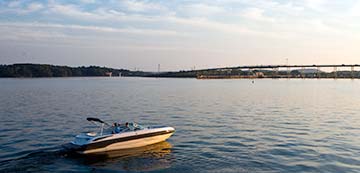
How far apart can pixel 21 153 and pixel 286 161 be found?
16.8 m

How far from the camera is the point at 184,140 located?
94.1 ft

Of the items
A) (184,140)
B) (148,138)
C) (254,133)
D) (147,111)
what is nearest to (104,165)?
(148,138)

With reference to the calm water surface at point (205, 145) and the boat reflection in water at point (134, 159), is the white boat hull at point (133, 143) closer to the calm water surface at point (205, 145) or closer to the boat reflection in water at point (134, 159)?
the boat reflection in water at point (134, 159)

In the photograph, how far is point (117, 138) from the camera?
24.5 meters

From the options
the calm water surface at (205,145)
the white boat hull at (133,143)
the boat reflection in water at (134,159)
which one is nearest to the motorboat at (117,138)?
the white boat hull at (133,143)

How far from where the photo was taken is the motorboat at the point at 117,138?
23562mm

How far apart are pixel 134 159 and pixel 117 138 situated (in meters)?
2.08

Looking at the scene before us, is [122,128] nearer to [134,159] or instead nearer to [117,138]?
[117,138]

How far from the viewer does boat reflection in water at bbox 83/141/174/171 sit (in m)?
21.5

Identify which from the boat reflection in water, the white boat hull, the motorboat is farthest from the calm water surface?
the motorboat

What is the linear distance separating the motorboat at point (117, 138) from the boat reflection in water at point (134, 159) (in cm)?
36

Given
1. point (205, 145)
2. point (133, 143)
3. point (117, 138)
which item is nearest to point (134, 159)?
point (117, 138)

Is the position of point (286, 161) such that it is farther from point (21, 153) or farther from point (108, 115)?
point (108, 115)

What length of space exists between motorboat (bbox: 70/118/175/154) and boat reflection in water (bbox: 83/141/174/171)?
36 centimetres
